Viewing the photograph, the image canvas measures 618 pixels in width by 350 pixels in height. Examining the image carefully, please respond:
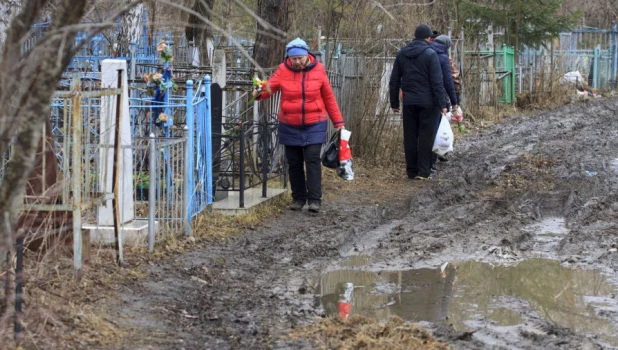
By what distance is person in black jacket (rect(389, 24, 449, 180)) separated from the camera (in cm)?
1145

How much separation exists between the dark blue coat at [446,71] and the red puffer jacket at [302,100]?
320 centimetres

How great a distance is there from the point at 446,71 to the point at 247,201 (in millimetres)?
4060

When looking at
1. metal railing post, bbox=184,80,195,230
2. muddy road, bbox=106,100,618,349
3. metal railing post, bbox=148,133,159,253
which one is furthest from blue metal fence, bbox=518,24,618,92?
metal railing post, bbox=148,133,159,253

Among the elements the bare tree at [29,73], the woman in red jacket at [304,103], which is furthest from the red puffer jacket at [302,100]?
the bare tree at [29,73]

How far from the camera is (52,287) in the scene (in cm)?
532

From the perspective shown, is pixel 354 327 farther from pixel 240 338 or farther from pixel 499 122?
pixel 499 122

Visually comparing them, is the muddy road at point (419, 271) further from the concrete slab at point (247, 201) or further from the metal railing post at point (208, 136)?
the metal railing post at point (208, 136)

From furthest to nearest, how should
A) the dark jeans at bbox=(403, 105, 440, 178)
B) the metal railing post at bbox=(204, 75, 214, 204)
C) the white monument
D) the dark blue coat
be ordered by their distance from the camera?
1. the dark blue coat
2. the dark jeans at bbox=(403, 105, 440, 178)
3. the metal railing post at bbox=(204, 75, 214, 204)
4. the white monument

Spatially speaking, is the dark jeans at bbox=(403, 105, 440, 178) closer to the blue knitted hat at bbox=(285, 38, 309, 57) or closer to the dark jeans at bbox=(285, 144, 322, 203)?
the dark jeans at bbox=(285, 144, 322, 203)

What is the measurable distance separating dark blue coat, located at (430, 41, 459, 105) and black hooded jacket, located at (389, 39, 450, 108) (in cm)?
46

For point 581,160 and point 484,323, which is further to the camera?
point 581,160

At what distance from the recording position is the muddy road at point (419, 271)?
5.20m

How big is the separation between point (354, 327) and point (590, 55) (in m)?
29.9

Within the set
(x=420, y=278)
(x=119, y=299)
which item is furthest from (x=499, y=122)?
(x=119, y=299)
